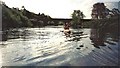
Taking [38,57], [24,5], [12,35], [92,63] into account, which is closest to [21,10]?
[24,5]

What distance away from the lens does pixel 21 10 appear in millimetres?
5027

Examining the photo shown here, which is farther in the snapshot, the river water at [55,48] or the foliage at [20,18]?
the foliage at [20,18]

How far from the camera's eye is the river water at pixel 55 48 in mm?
4793

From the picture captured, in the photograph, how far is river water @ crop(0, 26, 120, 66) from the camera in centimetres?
479

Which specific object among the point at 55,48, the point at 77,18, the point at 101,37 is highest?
the point at 77,18

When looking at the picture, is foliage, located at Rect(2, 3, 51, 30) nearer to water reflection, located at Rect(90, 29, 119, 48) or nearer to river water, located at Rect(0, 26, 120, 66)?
river water, located at Rect(0, 26, 120, 66)

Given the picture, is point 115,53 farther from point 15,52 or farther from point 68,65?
point 15,52

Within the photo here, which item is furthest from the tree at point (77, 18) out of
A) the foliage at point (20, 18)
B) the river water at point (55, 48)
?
the foliage at point (20, 18)

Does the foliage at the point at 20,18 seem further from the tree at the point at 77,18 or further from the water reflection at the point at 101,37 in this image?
the water reflection at the point at 101,37

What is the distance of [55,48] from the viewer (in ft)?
16.3

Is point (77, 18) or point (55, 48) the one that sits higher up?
point (77, 18)

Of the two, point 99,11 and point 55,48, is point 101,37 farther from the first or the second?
point 55,48

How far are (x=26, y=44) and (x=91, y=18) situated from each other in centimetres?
127

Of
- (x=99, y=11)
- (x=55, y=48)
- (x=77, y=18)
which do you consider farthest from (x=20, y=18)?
(x=99, y=11)
